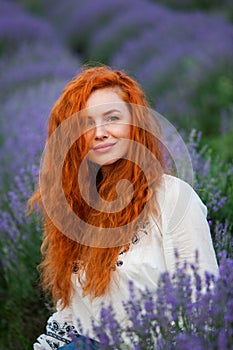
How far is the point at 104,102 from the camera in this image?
2027 mm

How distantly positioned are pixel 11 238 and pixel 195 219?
1.33 meters

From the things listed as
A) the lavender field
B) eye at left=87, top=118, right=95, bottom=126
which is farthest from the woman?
the lavender field

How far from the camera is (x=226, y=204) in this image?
2676mm

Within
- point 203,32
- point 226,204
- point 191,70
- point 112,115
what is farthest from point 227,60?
point 112,115

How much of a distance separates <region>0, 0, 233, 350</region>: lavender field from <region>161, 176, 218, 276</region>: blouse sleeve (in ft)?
0.24

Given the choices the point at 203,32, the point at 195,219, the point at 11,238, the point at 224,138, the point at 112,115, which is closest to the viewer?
the point at 195,219

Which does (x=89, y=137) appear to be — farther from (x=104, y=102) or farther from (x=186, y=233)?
(x=186, y=233)

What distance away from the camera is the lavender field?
1.59 metres

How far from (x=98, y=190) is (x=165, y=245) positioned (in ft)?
1.11

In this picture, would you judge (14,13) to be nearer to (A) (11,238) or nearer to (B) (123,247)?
(A) (11,238)

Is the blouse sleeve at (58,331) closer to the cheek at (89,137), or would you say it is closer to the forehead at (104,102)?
the cheek at (89,137)

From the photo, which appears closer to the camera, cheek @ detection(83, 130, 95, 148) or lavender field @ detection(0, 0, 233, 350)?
lavender field @ detection(0, 0, 233, 350)

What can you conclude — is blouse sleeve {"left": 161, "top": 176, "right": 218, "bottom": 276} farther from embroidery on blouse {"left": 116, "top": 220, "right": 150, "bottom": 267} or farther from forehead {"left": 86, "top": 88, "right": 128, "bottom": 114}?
forehead {"left": 86, "top": 88, "right": 128, "bottom": 114}

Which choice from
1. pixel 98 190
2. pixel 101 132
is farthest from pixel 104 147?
pixel 98 190
